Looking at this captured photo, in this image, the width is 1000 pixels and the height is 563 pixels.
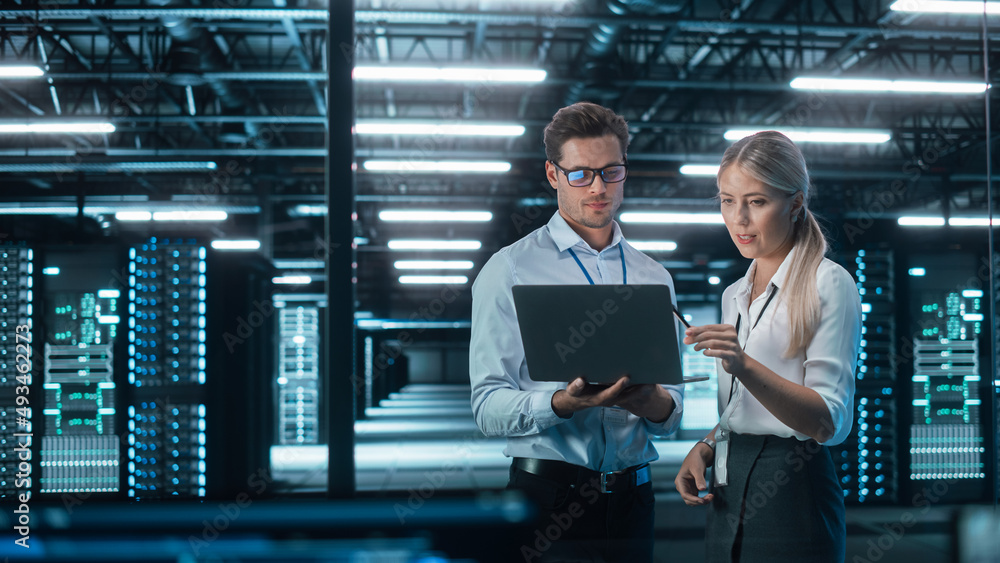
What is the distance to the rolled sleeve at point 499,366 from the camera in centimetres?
160

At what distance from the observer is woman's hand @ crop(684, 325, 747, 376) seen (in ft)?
4.15

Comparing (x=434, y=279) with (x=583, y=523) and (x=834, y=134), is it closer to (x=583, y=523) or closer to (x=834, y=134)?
(x=834, y=134)

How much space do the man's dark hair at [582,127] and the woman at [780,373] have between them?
304mm

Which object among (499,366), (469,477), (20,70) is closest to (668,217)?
(469,477)

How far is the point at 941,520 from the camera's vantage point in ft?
13.9

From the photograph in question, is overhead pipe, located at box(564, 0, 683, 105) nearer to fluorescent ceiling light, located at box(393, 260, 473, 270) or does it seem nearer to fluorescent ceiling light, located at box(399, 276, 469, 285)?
fluorescent ceiling light, located at box(393, 260, 473, 270)

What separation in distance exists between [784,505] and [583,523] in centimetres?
46

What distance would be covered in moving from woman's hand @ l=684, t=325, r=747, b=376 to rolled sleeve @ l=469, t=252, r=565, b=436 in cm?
42

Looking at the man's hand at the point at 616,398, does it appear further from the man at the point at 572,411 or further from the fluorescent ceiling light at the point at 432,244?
the fluorescent ceiling light at the point at 432,244

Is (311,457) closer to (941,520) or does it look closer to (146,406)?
(146,406)

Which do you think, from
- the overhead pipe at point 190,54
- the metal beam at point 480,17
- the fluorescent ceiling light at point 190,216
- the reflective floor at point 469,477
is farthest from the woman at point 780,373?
the fluorescent ceiling light at point 190,216

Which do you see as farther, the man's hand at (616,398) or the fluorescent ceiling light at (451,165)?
the fluorescent ceiling light at (451,165)

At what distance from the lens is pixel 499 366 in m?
1.69

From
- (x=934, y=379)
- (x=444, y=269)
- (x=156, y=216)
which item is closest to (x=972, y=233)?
(x=934, y=379)
